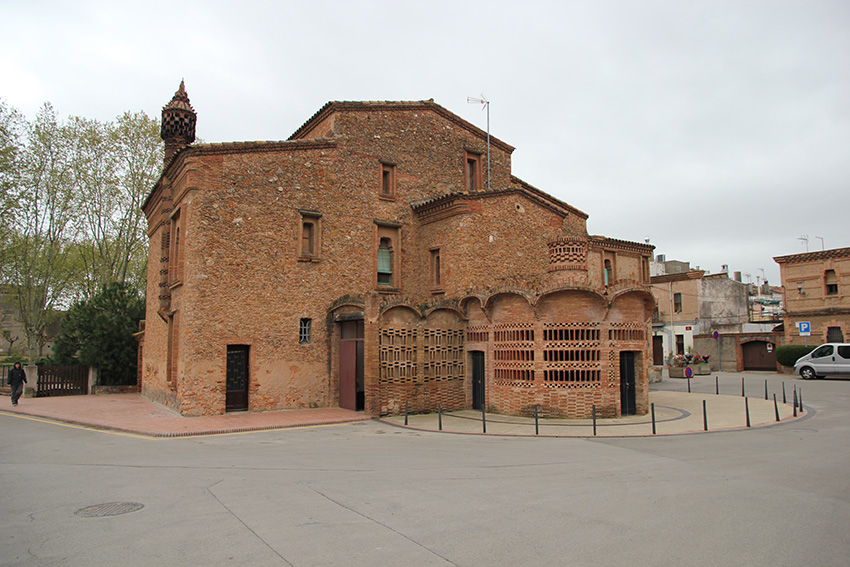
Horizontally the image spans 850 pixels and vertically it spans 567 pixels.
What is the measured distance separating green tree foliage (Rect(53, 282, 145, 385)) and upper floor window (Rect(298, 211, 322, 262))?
46.2 feet

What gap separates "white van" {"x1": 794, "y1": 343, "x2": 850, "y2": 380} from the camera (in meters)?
28.6

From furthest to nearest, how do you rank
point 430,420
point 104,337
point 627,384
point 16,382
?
point 104,337, point 16,382, point 627,384, point 430,420

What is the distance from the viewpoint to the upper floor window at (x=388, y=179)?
880 inches

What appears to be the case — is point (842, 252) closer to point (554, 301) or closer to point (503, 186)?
point (503, 186)

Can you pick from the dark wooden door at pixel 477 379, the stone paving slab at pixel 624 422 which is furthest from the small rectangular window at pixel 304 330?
the dark wooden door at pixel 477 379

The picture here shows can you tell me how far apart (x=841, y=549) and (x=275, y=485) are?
7.35 m

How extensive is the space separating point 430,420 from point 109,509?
10965 mm

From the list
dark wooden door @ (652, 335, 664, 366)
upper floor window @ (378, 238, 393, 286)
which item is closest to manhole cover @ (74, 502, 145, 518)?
upper floor window @ (378, 238, 393, 286)

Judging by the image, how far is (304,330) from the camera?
19906 mm

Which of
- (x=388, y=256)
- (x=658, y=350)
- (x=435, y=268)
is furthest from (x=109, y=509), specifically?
(x=658, y=350)

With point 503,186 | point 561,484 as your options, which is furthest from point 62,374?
point 561,484

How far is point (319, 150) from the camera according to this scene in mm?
20594

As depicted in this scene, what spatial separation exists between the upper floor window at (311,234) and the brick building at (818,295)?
32.8 metres

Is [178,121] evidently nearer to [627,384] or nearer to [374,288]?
[374,288]
